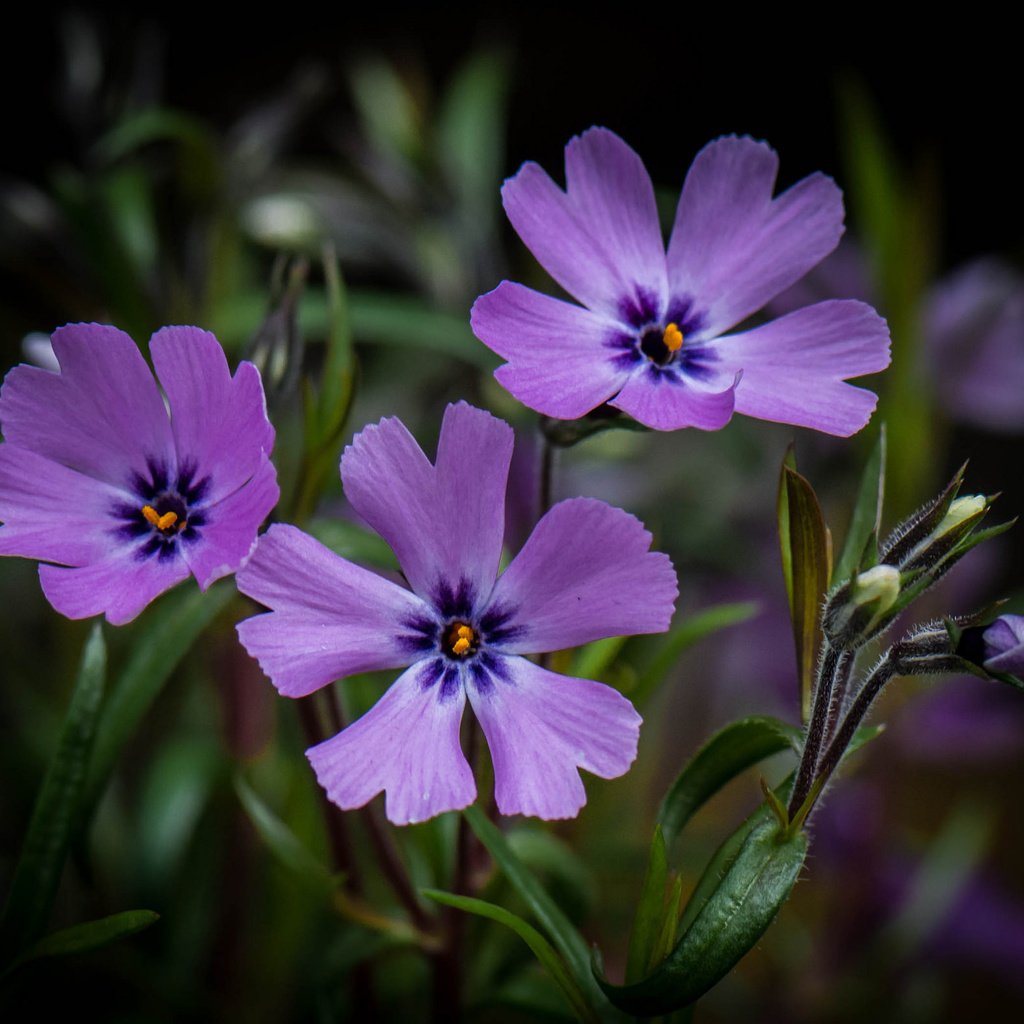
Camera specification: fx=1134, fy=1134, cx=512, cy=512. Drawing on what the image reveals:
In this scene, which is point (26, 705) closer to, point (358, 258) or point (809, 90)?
point (358, 258)

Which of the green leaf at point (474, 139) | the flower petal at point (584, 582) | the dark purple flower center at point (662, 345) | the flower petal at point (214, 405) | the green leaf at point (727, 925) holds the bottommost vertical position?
the green leaf at point (727, 925)

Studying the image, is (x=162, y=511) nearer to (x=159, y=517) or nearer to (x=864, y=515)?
(x=159, y=517)

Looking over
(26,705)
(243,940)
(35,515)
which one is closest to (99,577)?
(35,515)

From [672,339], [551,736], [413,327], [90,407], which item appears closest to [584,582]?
[551,736]

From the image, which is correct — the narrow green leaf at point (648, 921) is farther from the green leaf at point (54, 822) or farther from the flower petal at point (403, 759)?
the green leaf at point (54, 822)

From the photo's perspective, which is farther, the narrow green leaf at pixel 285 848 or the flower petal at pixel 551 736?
the narrow green leaf at pixel 285 848

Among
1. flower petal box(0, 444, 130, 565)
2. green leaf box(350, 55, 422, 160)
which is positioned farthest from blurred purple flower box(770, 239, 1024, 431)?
flower petal box(0, 444, 130, 565)

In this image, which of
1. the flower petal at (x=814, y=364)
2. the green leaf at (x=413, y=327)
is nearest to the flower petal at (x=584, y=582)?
the flower petal at (x=814, y=364)
